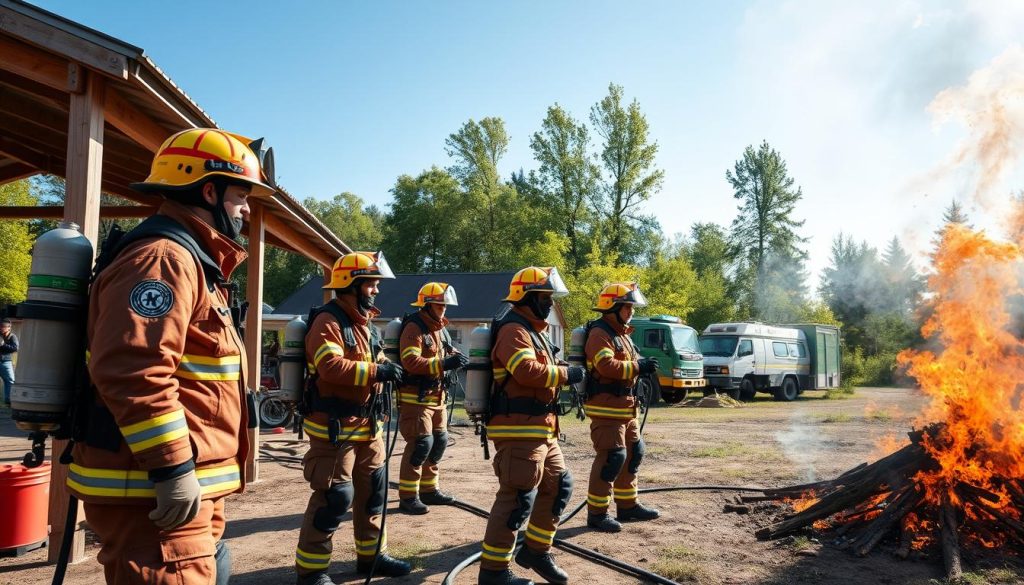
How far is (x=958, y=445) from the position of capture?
5.65 meters

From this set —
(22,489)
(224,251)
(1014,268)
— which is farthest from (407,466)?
(1014,268)

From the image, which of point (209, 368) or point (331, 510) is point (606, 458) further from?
point (209, 368)

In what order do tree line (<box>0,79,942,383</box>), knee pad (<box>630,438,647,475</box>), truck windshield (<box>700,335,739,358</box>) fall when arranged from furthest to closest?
tree line (<box>0,79,942,383</box>) < truck windshield (<box>700,335,739,358</box>) < knee pad (<box>630,438,647,475</box>)

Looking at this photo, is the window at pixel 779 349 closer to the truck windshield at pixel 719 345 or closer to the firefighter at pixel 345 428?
the truck windshield at pixel 719 345

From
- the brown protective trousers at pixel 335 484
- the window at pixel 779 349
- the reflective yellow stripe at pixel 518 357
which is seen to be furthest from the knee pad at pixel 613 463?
the window at pixel 779 349

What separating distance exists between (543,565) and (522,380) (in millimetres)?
1457

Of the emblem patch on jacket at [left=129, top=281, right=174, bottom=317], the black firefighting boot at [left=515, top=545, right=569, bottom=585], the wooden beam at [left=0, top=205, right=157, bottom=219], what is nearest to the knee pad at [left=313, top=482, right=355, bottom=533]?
the black firefighting boot at [left=515, top=545, right=569, bottom=585]

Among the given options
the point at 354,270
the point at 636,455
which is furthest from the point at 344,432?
the point at 636,455

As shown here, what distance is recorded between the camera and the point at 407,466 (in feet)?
22.8

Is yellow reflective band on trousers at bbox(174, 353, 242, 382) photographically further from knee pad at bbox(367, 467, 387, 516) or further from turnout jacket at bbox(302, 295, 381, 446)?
knee pad at bbox(367, 467, 387, 516)

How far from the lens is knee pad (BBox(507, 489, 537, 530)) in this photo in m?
4.39

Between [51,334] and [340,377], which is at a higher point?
[51,334]

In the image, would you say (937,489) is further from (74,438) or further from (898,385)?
(898,385)

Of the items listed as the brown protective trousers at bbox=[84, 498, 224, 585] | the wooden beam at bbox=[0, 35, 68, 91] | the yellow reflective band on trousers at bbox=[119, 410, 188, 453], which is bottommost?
the brown protective trousers at bbox=[84, 498, 224, 585]
